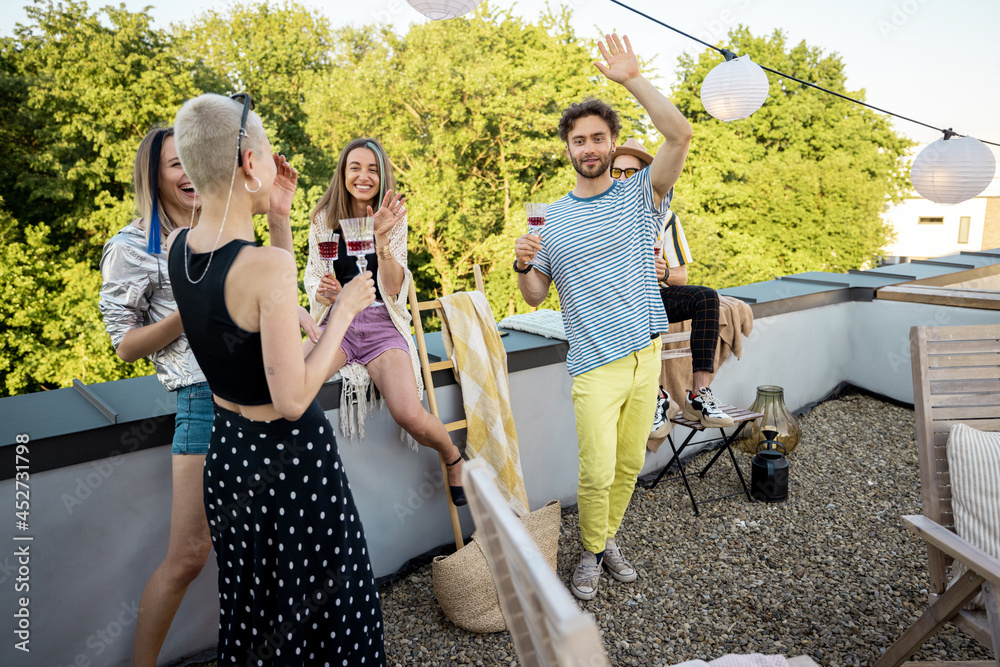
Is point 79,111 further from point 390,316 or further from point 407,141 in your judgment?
point 390,316

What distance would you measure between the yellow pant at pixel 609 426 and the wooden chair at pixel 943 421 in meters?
0.96

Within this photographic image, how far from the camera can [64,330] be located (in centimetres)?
1564

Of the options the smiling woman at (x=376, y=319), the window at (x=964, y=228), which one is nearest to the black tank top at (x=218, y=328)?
the smiling woman at (x=376, y=319)

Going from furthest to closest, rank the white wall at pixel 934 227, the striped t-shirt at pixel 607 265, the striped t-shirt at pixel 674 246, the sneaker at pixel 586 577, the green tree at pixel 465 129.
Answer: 1. the white wall at pixel 934 227
2. the green tree at pixel 465 129
3. the striped t-shirt at pixel 674 246
4. the sneaker at pixel 586 577
5. the striped t-shirt at pixel 607 265

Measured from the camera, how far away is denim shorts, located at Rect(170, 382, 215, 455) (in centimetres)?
182

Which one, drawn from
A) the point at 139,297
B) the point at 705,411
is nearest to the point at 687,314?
the point at 705,411

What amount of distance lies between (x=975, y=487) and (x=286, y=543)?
212 cm

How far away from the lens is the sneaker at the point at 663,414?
363 centimetres

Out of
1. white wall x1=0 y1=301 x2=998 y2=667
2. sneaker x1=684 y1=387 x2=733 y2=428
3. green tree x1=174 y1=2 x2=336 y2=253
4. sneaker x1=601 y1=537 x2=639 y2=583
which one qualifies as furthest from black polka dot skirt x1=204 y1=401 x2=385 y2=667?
green tree x1=174 y1=2 x2=336 y2=253

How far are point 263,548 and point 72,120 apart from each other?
1831cm

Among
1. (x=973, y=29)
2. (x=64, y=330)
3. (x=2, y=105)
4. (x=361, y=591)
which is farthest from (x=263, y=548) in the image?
(x=973, y=29)

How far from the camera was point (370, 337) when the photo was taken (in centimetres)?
262

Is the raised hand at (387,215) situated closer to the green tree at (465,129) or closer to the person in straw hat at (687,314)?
the person in straw hat at (687,314)

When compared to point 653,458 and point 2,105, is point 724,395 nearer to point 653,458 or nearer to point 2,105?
point 653,458
